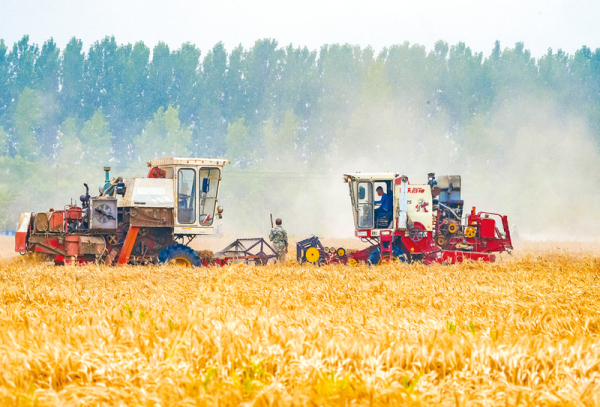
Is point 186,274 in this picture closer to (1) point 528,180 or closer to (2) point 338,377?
(2) point 338,377

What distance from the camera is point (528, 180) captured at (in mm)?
51062

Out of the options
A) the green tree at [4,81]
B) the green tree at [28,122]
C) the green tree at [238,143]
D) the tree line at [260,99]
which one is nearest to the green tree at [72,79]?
the tree line at [260,99]

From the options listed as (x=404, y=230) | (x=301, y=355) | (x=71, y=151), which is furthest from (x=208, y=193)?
(x=71, y=151)

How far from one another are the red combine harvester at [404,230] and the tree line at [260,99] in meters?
39.2

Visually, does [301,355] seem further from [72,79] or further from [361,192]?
Result: [72,79]

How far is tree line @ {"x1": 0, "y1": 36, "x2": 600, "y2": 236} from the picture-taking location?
2165 inches

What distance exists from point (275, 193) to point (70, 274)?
128 feet

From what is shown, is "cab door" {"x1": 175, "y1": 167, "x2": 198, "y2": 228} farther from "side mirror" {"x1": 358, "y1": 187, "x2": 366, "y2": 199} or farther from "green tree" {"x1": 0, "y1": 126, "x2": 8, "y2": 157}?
"green tree" {"x1": 0, "y1": 126, "x2": 8, "y2": 157}

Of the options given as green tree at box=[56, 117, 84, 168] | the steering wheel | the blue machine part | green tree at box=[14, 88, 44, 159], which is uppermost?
green tree at box=[14, 88, 44, 159]

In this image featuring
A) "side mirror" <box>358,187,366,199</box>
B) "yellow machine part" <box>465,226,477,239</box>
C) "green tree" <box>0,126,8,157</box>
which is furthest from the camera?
"green tree" <box>0,126,8,157</box>

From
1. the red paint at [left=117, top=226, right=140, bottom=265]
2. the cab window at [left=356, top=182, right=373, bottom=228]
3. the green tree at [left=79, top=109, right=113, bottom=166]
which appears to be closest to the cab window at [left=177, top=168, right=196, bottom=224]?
the red paint at [left=117, top=226, right=140, bottom=265]

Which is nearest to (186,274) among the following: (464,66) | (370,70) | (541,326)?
(541,326)

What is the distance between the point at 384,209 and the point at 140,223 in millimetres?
5645

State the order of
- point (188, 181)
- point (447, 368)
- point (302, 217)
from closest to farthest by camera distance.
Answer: point (447, 368) < point (188, 181) < point (302, 217)
